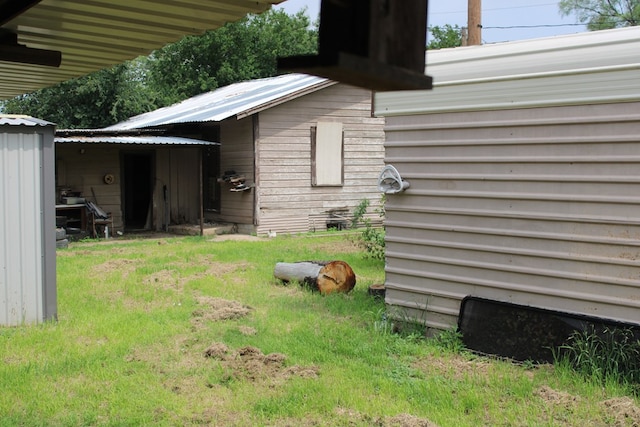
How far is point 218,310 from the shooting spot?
7.39m

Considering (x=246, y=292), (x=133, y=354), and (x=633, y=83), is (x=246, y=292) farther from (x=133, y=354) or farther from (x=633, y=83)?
(x=633, y=83)

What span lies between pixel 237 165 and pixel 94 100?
40.1 ft

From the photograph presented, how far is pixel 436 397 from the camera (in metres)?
4.69

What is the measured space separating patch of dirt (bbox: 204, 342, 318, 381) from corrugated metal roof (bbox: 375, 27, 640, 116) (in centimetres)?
276

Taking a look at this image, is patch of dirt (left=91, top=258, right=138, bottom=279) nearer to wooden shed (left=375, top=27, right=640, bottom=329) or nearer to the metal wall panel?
the metal wall panel

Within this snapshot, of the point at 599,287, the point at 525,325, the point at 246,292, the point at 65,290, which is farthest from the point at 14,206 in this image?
the point at 599,287

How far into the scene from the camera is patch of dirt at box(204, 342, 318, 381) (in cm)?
523

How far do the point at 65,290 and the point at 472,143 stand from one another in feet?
19.9

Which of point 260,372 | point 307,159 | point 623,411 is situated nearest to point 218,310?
point 260,372

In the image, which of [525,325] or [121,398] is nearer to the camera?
[121,398]

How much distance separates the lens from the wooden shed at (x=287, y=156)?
52.5 feet

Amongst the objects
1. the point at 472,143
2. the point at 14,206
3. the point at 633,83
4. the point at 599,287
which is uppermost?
the point at 633,83

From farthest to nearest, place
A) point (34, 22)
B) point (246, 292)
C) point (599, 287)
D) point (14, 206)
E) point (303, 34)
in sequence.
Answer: point (303, 34), point (246, 292), point (14, 206), point (599, 287), point (34, 22)

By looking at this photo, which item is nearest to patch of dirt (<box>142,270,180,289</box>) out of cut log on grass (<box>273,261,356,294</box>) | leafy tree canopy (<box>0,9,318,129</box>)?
cut log on grass (<box>273,261,356,294</box>)
